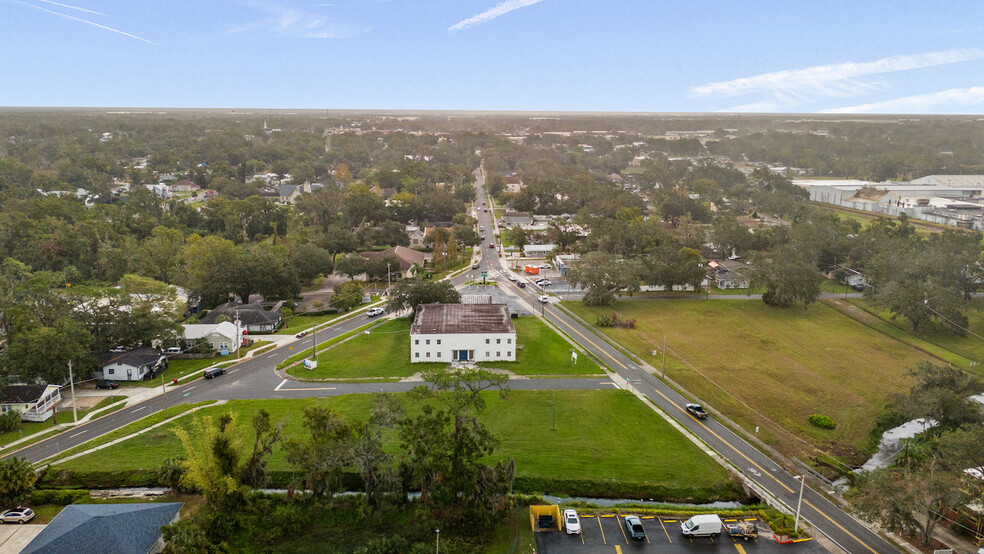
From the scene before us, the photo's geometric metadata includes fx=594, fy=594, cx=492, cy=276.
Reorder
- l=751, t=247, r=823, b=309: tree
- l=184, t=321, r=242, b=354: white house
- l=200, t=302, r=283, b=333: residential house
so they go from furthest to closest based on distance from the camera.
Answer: l=751, t=247, r=823, b=309: tree, l=200, t=302, r=283, b=333: residential house, l=184, t=321, r=242, b=354: white house

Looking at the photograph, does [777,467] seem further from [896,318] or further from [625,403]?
[896,318]

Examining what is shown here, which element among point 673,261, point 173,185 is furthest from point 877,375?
point 173,185

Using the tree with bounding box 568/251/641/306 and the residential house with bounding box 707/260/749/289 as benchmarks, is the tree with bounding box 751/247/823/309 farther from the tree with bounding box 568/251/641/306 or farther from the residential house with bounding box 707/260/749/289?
the tree with bounding box 568/251/641/306

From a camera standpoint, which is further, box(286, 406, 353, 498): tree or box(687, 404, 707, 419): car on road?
box(687, 404, 707, 419): car on road

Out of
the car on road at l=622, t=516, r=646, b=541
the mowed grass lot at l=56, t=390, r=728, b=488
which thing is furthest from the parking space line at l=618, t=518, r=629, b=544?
the mowed grass lot at l=56, t=390, r=728, b=488

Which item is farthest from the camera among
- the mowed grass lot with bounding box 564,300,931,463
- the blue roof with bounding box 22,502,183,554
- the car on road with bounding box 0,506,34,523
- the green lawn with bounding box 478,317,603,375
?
the green lawn with bounding box 478,317,603,375

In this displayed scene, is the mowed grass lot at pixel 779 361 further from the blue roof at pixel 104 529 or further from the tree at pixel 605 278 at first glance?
the blue roof at pixel 104 529

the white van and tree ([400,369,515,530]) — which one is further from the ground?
tree ([400,369,515,530])
